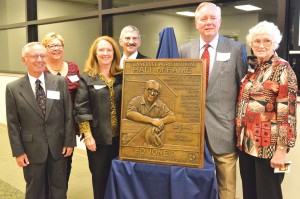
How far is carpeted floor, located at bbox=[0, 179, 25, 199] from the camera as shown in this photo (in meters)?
2.88

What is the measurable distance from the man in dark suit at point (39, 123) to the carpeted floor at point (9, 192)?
103 cm

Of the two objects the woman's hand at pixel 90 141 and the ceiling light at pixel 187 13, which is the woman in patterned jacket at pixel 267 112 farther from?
the ceiling light at pixel 187 13

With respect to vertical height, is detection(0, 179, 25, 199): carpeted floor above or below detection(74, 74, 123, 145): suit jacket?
below

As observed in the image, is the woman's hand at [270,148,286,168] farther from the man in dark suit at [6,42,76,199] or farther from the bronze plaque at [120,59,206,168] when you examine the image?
the man in dark suit at [6,42,76,199]

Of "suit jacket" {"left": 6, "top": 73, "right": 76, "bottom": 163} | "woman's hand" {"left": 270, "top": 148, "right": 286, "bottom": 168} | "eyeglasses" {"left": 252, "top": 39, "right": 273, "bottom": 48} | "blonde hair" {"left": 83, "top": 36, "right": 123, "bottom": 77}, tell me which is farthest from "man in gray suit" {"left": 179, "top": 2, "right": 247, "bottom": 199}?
"suit jacket" {"left": 6, "top": 73, "right": 76, "bottom": 163}

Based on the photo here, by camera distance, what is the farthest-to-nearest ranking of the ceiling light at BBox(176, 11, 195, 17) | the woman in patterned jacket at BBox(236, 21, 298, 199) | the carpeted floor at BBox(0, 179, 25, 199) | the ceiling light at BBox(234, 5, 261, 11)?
the ceiling light at BBox(176, 11, 195, 17) < the carpeted floor at BBox(0, 179, 25, 199) < the ceiling light at BBox(234, 5, 261, 11) < the woman in patterned jacket at BBox(236, 21, 298, 199)

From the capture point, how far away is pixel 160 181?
5.66ft

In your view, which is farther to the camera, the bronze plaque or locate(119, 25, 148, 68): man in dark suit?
locate(119, 25, 148, 68): man in dark suit

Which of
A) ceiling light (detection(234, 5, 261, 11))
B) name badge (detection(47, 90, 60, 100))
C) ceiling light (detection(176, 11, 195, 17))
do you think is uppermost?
ceiling light (detection(176, 11, 195, 17))

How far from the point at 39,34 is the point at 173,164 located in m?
4.56

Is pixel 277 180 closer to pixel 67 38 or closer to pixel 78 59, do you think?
pixel 78 59

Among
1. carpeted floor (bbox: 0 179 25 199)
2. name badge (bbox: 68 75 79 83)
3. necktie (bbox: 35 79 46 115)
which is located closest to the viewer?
necktie (bbox: 35 79 46 115)

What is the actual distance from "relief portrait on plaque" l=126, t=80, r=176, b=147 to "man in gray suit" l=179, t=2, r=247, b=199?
0.30m

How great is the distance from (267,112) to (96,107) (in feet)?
3.48
